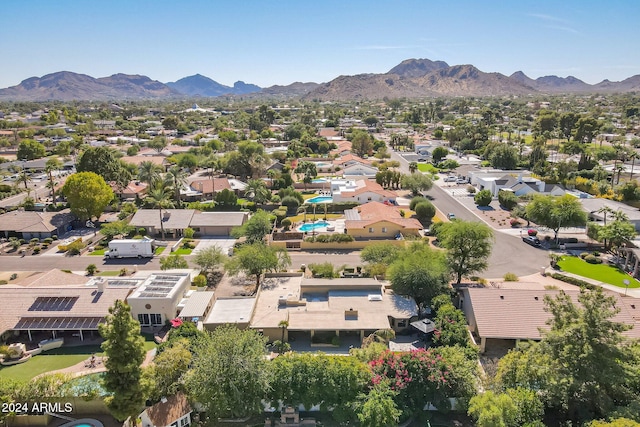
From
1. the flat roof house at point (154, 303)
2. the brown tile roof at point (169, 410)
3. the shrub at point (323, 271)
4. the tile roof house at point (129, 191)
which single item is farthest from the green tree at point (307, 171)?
the brown tile roof at point (169, 410)

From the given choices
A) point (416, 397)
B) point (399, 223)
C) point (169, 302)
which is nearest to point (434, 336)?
point (416, 397)

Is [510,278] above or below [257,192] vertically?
below

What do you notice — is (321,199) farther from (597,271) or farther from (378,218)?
(597,271)

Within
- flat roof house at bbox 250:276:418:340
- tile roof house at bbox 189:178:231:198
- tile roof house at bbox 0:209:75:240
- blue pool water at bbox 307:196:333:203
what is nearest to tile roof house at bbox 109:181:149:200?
tile roof house at bbox 189:178:231:198

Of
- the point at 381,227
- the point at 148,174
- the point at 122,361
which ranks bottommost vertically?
the point at 381,227

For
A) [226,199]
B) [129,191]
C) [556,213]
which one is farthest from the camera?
[129,191]

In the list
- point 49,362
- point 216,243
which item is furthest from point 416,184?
point 49,362

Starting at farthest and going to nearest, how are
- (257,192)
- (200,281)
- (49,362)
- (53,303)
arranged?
(257,192) → (200,281) → (53,303) → (49,362)
